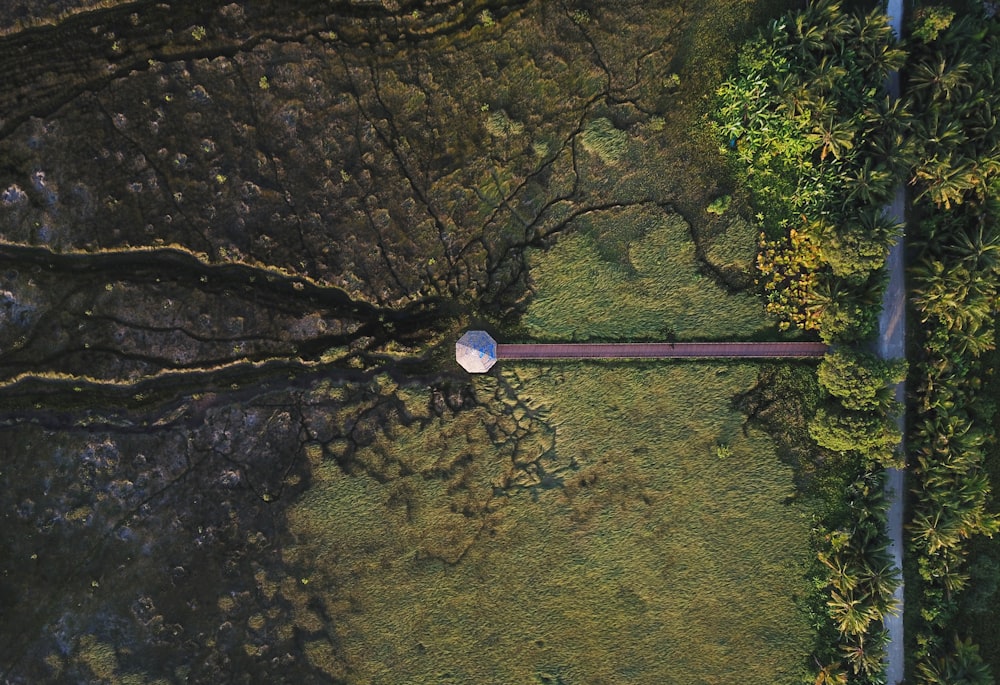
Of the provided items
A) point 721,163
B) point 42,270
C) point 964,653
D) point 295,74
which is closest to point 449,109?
point 295,74

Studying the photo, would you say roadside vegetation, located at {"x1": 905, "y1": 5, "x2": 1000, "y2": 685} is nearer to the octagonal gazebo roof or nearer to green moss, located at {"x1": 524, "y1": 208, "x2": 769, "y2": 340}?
green moss, located at {"x1": 524, "y1": 208, "x2": 769, "y2": 340}

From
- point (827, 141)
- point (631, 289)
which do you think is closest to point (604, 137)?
point (631, 289)

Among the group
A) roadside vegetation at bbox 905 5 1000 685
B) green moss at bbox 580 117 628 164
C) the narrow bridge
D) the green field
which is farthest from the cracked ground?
roadside vegetation at bbox 905 5 1000 685

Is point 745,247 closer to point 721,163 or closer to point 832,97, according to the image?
point 721,163

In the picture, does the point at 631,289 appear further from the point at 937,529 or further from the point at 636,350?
the point at 937,529

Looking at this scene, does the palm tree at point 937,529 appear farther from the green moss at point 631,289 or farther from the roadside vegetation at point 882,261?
the green moss at point 631,289

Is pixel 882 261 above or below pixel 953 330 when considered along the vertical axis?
above

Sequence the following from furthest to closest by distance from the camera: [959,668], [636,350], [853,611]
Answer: [636,350], [959,668], [853,611]
